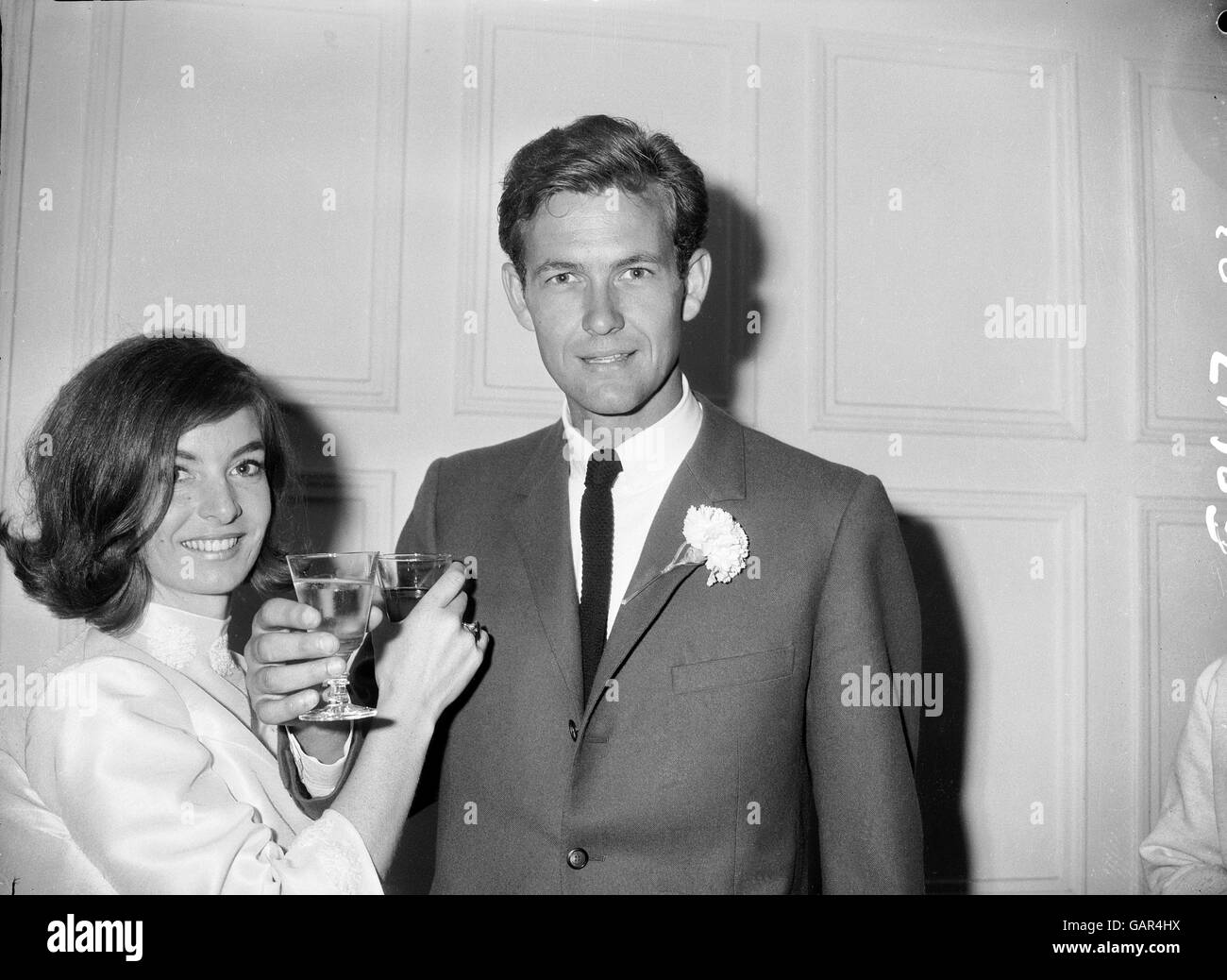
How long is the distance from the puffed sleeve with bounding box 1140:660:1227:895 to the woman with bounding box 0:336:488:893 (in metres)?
1.42

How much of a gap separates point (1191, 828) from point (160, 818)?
6.05ft

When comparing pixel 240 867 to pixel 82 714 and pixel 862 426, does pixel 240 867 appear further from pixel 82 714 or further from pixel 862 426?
pixel 862 426

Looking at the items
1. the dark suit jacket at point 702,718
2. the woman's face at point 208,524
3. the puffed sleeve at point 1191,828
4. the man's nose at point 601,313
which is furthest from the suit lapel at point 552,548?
the puffed sleeve at point 1191,828

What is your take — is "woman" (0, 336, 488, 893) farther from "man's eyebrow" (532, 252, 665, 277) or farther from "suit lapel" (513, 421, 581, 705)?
"man's eyebrow" (532, 252, 665, 277)

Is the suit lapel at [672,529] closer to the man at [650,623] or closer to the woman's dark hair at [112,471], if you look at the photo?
the man at [650,623]

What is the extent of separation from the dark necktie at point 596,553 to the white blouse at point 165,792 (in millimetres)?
435

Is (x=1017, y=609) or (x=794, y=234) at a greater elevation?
(x=794, y=234)

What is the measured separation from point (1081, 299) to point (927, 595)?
879 mm

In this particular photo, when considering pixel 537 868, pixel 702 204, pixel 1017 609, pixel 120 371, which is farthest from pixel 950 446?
pixel 120 371

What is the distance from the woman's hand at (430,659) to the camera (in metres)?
1.53

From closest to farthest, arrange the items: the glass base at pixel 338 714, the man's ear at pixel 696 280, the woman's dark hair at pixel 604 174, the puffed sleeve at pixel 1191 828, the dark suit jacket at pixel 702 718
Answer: the glass base at pixel 338 714 < the dark suit jacket at pixel 702 718 < the woman's dark hair at pixel 604 174 < the man's ear at pixel 696 280 < the puffed sleeve at pixel 1191 828

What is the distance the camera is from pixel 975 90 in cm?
262

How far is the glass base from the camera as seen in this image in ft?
4.47
